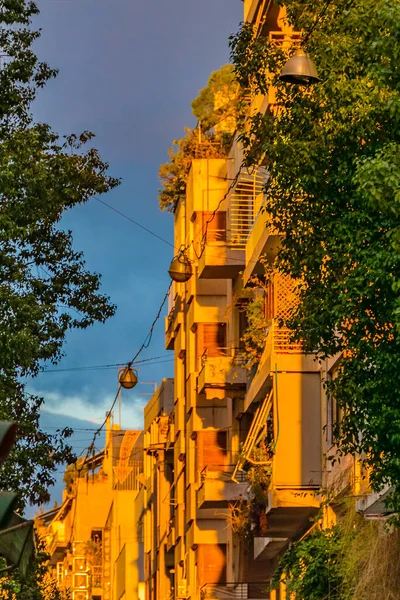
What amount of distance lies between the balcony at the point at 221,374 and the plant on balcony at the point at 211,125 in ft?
22.8

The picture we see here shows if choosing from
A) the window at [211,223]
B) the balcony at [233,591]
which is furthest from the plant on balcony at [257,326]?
the window at [211,223]

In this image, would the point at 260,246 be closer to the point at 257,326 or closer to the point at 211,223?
the point at 257,326

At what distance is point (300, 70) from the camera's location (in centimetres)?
1894

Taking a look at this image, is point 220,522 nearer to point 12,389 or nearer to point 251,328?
point 251,328

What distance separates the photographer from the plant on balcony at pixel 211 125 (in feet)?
160

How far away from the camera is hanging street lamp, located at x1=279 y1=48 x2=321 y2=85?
62.0 feet

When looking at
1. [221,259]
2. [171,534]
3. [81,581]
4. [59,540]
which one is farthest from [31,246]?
[59,540]

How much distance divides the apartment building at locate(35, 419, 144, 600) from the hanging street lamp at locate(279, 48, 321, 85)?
48.7m

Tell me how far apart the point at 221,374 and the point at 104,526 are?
189 ft

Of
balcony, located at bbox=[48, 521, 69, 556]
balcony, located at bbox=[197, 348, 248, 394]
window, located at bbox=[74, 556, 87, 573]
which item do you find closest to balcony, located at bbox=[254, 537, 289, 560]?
balcony, located at bbox=[197, 348, 248, 394]

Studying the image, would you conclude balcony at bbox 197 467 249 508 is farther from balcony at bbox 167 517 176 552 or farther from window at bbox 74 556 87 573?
window at bbox 74 556 87 573

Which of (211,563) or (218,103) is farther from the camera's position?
(211,563)

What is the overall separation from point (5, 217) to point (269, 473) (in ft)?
33.7

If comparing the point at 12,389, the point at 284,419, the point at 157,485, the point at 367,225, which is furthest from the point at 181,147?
the point at 367,225
